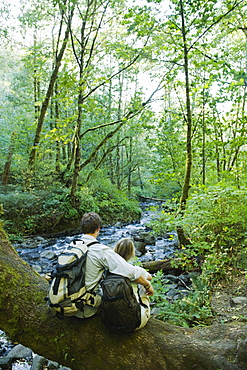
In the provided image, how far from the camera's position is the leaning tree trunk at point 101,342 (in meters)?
2.18

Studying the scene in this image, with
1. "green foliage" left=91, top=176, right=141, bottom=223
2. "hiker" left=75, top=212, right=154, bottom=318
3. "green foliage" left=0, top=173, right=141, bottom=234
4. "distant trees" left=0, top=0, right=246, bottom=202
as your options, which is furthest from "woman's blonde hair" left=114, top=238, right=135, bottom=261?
"green foliage" left=91, top=176, right=141, bottom=223

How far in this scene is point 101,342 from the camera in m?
2.23

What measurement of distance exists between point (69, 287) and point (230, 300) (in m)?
3.70

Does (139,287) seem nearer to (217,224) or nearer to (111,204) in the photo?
(217,224)

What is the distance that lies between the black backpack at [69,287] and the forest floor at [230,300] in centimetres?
287

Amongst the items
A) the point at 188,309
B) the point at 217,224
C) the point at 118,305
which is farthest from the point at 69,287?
the point at 217,224

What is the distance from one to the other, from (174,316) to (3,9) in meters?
14.2

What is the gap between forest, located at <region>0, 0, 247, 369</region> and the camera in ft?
19.2

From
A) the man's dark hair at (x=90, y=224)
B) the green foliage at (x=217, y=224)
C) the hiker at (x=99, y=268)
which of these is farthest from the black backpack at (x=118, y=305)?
the green foliage at (x=217, y=224)

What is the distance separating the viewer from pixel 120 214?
15859 millimetres

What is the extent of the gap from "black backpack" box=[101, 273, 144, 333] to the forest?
194 centimetres

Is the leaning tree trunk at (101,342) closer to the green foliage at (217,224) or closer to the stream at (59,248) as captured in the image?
the green foliage at (217,224)

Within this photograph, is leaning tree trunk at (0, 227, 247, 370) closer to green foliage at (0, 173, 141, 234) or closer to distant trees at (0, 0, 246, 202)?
distant trees at (0, 0, 246, 202)

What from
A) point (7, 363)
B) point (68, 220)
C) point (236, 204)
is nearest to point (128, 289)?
point (7, 363)
